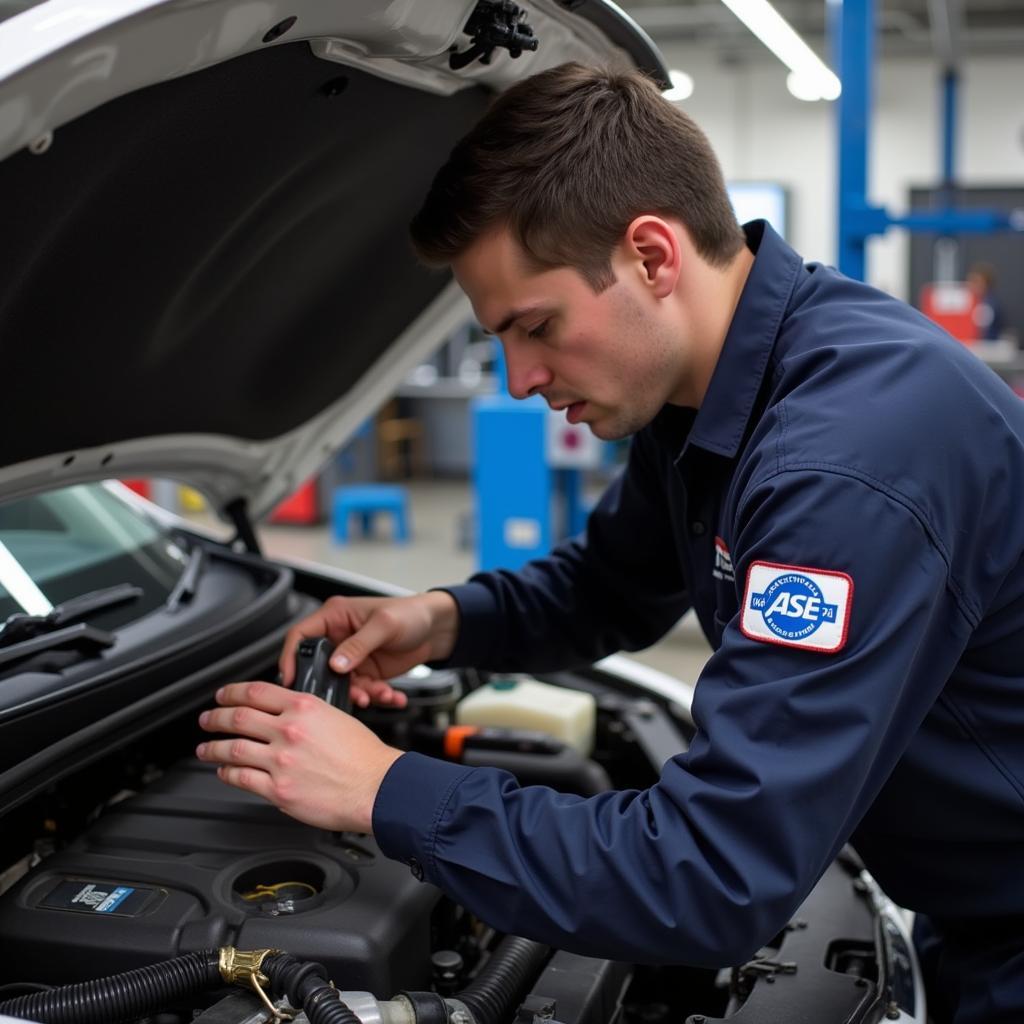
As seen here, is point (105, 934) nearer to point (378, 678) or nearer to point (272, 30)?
point (378, 678)

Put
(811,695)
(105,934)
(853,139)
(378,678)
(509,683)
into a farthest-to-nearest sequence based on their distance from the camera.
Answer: (853,139) < (509,683) < (378,678) < (105,934) < (811,695)

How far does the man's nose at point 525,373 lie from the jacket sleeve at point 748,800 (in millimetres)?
320

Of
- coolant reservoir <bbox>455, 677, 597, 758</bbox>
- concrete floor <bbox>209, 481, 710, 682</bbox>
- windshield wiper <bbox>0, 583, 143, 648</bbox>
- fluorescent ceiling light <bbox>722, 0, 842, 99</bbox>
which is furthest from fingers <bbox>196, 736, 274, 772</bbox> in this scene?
concrete floor <bbox>209, 481, 710, 682</bbox>

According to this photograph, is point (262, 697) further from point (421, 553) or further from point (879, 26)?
point (879, 26)

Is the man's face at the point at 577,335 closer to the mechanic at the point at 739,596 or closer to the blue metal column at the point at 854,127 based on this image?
the mechanic at the point at 739,596

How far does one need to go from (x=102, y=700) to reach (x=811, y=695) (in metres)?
0.84

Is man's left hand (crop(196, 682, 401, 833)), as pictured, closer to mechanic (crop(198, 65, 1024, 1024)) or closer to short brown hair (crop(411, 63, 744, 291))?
mechanic (crop(198, 65, 1024, 1024))

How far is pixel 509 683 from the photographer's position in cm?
Answer: 200

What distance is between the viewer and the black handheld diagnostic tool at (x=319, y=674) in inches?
55.2

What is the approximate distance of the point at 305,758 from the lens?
114 cm

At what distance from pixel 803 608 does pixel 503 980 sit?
55 centimetres

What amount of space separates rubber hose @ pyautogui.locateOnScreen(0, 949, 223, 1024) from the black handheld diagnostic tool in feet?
1.16

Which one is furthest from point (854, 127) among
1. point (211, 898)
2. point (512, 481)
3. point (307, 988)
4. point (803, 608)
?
point (307, 988)

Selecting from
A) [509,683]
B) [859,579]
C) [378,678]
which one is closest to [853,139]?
[509,683]
